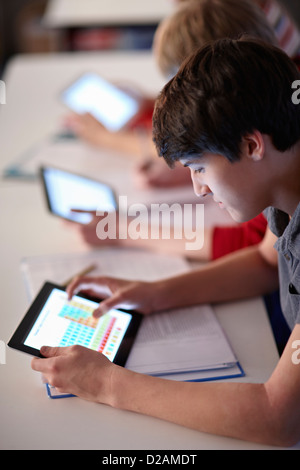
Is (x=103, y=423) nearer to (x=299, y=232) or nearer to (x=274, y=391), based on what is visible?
(x=274, y=391)

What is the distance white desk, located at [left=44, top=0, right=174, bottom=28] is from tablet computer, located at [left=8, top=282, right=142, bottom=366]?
2.08 metres

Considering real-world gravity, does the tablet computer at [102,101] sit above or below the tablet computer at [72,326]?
below

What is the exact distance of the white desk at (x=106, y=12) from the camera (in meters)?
2.76

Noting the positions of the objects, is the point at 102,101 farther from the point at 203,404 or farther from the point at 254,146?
the point at 203,404

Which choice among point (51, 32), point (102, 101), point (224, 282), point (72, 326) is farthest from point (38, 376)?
point (51, 32)

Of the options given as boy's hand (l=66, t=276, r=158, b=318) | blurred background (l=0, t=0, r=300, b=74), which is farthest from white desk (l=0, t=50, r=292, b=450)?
Answer: blurred background (l=0, t=0, r=300, b=74)

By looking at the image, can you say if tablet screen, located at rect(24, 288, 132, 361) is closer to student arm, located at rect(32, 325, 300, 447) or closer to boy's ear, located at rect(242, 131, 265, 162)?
student arm, located at rect(32, 325, 300, 447)

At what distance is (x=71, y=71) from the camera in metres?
2.34

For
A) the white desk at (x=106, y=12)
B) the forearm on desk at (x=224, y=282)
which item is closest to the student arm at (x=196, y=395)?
the forearm on desk at (x=224, y=282)

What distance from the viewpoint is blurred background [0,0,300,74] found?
2928mm

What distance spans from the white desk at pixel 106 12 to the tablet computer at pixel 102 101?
3.16 feet

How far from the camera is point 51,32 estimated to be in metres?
3.54

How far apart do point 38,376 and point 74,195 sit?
501mm

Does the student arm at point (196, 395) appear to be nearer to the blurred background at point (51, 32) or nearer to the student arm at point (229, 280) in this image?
the student arm at point (229, 280)
